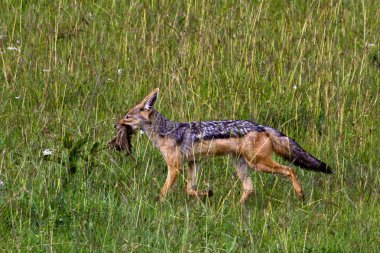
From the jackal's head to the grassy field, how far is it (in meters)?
0.16

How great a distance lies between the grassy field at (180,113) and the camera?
598cm

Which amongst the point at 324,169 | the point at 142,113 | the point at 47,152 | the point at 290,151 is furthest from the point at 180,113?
the point at 47,152

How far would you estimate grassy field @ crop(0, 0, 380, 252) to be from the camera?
598cm

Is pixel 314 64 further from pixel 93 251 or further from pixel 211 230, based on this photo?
pixel 93 251

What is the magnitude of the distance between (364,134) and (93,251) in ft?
10.6

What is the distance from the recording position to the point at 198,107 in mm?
8258

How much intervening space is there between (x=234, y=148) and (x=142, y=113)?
87cm

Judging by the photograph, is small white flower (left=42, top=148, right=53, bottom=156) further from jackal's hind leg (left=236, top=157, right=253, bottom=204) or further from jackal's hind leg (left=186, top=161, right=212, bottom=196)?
jackal's hind leg (left=236, top=157, right=253, bottom=204)

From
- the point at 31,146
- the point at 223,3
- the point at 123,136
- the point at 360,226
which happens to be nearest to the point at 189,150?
the point at 123,136

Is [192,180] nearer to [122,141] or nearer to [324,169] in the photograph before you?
[122,141]

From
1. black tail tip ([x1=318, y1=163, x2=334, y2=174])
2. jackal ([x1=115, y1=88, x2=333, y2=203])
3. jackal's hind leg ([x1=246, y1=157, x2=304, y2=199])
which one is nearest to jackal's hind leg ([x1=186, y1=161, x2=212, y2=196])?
jackal ([x1=115, y1=88, x2=333, y2=203])

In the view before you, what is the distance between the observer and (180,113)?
8273 mm

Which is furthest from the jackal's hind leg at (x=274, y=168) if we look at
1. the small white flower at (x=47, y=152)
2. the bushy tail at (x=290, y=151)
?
the small white flower at (x=47, y=152)

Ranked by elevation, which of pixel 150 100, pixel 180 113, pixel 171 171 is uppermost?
pixel 150 100
